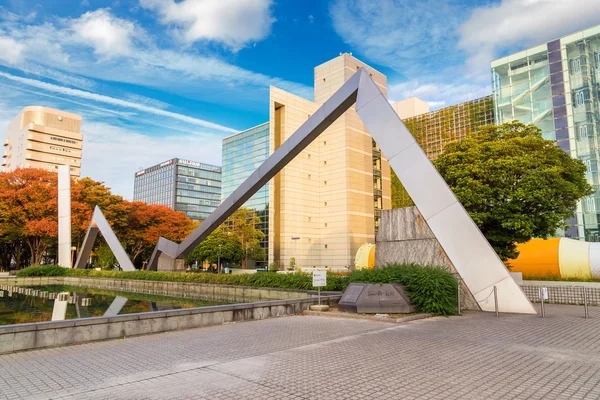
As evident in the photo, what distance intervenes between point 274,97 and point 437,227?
4525cm

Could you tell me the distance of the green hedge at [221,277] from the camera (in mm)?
18327

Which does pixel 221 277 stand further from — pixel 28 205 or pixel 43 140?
pixel 43 140

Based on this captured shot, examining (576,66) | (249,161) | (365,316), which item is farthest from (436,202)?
(249,161)

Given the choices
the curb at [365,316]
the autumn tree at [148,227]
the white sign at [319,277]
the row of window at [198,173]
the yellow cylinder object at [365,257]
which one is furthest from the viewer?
the row of window at [198,173]

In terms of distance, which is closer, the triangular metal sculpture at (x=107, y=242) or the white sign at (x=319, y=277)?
the white sign at (x=319, y=277)

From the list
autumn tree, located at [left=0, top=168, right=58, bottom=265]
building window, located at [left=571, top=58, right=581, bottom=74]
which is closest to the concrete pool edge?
autumn tree, located at [left=0, top=168, right=58, bottom=265]

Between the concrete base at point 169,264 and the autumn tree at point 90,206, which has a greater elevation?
the autumn tree at point 90,206

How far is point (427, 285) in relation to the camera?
12102 mm

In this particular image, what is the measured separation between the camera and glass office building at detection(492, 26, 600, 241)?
38469mm

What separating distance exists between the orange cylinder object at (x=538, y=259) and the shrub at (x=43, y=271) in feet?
121

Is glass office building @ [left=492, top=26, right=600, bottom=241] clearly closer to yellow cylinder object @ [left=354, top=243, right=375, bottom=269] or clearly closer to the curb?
yellow cylinder object @ [left=354, top=243, right=375, bottom=269]

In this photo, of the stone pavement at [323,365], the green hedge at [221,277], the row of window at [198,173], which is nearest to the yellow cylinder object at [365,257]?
the green hedge at [221,277]

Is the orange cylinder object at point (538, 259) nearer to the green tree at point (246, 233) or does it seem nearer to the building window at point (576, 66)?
the building window at point (576, 66)

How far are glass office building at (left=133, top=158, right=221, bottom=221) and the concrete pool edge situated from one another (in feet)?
415
